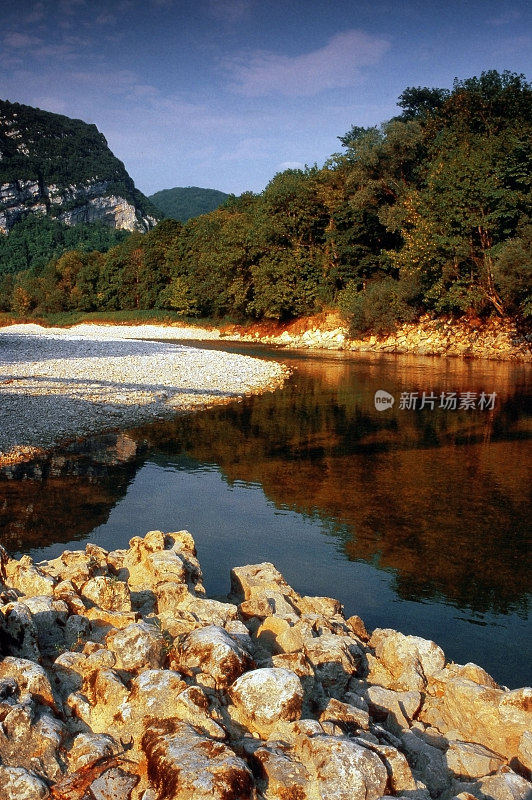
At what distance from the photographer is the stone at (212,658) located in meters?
3.98

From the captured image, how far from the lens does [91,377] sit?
22.4 metres

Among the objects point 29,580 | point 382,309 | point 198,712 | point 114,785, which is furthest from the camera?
point 382,309

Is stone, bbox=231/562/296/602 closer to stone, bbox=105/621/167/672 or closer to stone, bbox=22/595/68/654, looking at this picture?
stone, bbox=105/621/167/672

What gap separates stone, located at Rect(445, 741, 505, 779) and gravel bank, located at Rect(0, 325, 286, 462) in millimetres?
10797

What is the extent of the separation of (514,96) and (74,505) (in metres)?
49.9

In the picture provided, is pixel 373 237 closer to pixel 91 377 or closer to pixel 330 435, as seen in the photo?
pixel 91 377

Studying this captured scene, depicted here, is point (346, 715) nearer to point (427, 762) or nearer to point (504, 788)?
point (427, 762)

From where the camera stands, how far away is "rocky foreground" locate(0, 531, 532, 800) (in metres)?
3.15

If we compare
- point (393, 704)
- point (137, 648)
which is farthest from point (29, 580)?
point (393, 704)

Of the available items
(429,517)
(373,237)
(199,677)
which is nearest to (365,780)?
(199,677)

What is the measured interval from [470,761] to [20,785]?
2669mm

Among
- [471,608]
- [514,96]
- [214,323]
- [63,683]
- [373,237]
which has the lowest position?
[471,608]

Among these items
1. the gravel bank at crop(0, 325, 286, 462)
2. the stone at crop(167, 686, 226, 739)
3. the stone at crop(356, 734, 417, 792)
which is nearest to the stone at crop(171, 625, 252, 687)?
the stone at crop(167, 686, 226, 739)

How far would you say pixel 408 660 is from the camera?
4996mm
